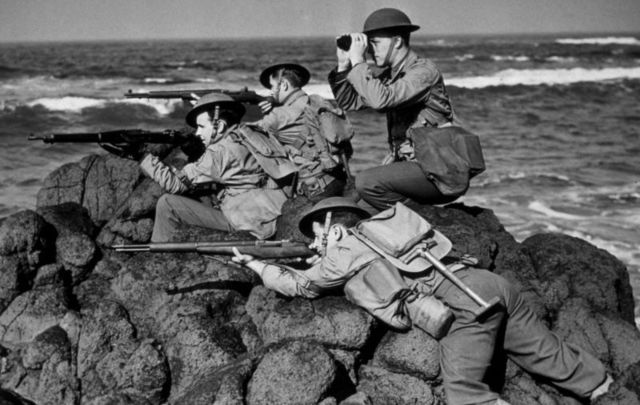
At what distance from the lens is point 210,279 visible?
20.5 ft

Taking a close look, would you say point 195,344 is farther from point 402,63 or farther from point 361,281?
point 402,63

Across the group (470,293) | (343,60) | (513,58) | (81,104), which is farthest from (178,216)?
(513,58)

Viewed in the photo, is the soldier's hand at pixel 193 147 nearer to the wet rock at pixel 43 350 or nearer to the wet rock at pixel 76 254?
the wet rock at pixel 76 254

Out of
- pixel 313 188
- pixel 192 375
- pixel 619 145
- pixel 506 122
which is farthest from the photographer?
pixel 506 122

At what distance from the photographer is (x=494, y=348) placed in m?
5.05

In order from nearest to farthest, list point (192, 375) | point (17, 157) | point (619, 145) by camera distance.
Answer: point (192, 375), point (17, 157), point (619, 145)

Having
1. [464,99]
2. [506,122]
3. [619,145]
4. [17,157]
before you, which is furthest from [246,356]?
[464,99]

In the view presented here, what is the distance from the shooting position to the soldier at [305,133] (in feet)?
24.6

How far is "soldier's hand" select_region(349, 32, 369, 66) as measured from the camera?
19.6ft

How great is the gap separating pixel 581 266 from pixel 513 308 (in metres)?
1.68

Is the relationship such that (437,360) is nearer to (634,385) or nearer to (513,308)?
(513,308)

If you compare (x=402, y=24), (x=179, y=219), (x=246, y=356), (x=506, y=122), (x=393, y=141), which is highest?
(x=402, y=24)

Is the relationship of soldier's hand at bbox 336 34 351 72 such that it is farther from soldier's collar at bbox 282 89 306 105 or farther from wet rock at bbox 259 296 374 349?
wet rock at bbox 259 296 374 349

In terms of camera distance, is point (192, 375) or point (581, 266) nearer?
point (192, 375)
